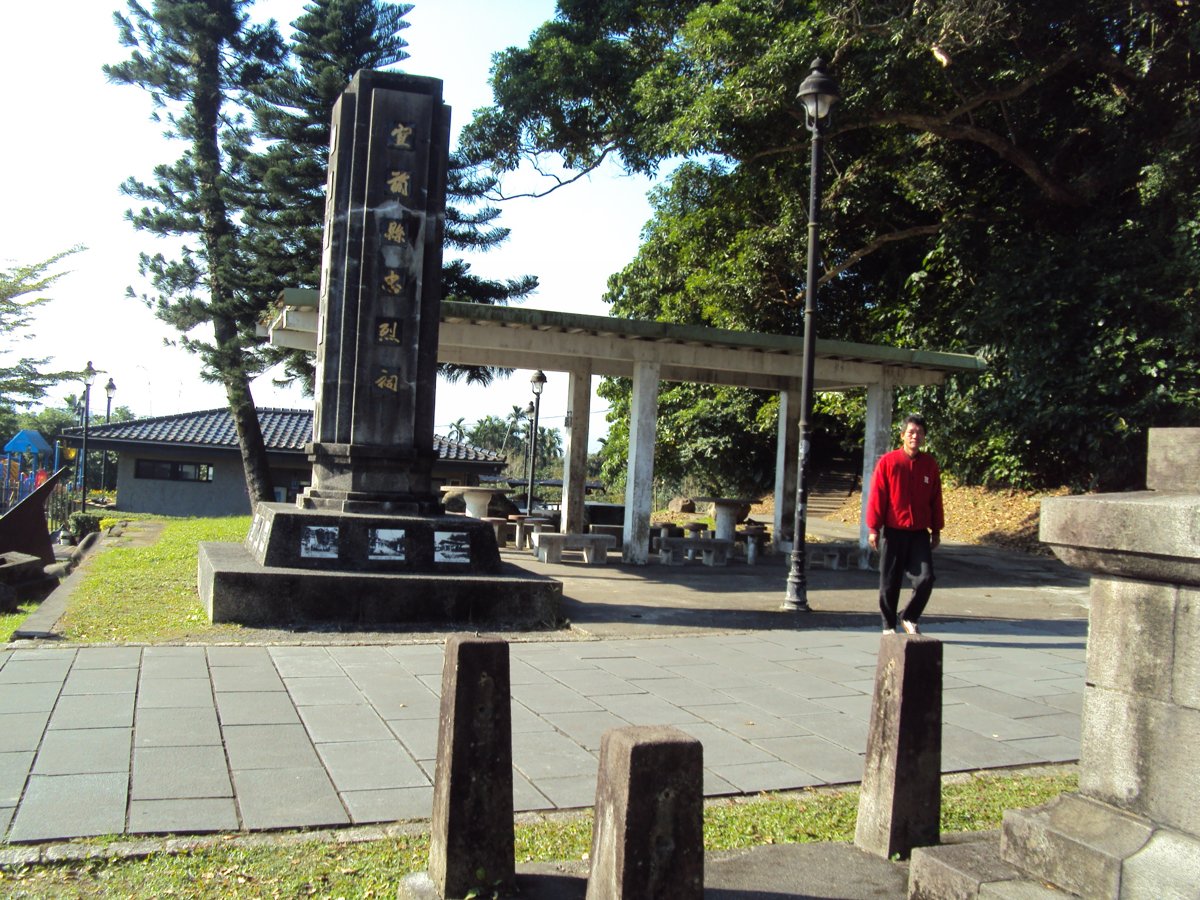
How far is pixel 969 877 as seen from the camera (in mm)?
2887

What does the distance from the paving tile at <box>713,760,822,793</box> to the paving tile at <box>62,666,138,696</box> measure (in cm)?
350

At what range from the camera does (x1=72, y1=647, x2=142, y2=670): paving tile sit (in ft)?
21.0

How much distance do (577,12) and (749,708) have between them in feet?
74.2

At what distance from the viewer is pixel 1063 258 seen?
714 inches

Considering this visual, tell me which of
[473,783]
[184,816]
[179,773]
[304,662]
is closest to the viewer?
[473,783]

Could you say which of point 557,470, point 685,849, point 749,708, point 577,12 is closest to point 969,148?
point 577,12

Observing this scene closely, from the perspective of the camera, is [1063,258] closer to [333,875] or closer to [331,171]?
[331,171]

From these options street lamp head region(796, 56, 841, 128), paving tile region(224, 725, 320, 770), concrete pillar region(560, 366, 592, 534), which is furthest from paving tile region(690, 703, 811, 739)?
concrete pillar region(560, 366, 592, 534)

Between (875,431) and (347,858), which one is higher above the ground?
(875,431)

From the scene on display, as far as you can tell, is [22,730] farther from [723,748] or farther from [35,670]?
[723,748]

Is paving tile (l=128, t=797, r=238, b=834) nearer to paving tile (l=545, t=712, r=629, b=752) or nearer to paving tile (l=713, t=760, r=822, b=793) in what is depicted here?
paving tile (l=545, t=712, r=629, b=752)

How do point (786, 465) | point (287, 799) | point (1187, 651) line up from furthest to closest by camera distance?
point (786, 465), point (287, 799), point (1187, 651)

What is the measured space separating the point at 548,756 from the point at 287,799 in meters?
1.33

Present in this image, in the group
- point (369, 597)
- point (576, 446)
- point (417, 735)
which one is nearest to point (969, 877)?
point (417, 735)
